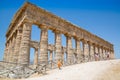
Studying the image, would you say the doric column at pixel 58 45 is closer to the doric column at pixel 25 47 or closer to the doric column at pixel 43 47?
the doric column at pixel 43 47

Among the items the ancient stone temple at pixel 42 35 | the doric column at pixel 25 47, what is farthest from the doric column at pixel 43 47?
the doric column at pixel 25 47

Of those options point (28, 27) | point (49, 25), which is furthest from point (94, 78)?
point (49, 25)

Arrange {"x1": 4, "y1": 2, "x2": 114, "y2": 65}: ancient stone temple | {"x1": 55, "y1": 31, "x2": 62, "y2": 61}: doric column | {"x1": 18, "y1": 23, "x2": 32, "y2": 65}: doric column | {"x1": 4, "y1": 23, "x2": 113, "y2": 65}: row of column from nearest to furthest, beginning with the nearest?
1. {"x1": 18, "y1": 23, "x2": 32, "y2": 65}: doric column
2. {"x1": 4, "y1": 23, "x2": 113, "y2": 65}: row of column
3. {"x1": 4, "y1": 2, "x2": 114, "y2": 65}: ancient stone temple
4. {"x1": 55, "y1": 31, "x2": 62, "y2": 61}: doric column

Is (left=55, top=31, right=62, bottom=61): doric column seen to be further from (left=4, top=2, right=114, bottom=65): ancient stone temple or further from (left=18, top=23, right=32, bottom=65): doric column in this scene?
(left=18, top=23, right=32, bottom=65): doric column

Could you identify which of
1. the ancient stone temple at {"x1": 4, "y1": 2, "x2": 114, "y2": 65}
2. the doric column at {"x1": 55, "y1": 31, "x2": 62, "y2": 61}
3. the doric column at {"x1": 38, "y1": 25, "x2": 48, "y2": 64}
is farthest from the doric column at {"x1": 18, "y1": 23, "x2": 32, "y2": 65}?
the doric column at {"x1": 55, "y1": 31, "x2": 62, "y2": 61}

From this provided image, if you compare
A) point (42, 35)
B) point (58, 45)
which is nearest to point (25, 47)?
point (42, 35)

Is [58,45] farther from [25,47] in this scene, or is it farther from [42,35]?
[25,47]

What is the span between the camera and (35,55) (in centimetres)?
3531

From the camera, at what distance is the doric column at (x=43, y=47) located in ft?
73.0

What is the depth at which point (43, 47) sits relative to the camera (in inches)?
902

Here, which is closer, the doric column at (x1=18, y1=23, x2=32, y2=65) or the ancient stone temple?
the doric column at (x1=18, y1=23, x2=32, y2=65)

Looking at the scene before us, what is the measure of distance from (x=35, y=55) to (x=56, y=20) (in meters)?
12.5

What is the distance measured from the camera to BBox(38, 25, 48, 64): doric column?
22258 mm

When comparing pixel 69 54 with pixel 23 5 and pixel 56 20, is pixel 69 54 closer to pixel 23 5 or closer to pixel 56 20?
pixel 56 20
